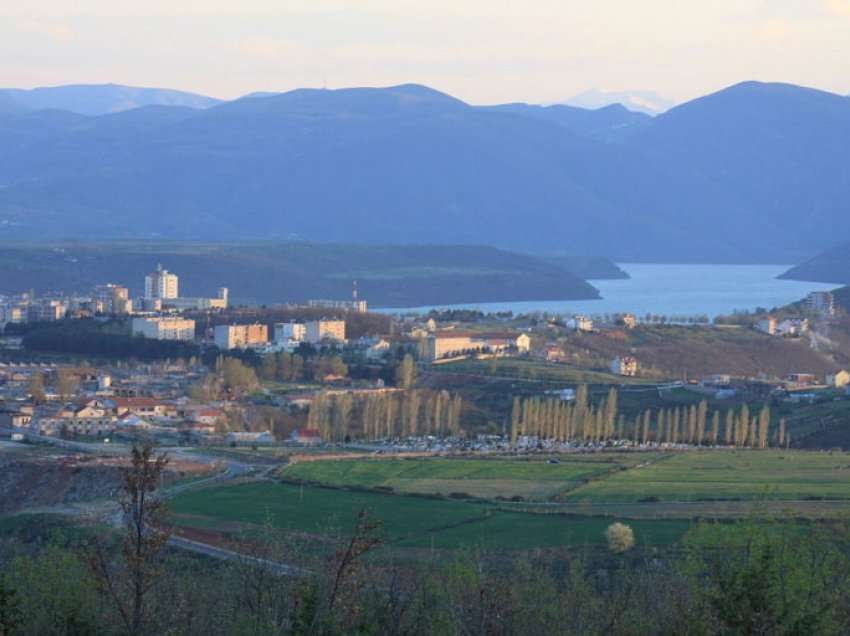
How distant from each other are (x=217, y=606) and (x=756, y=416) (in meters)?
22.0

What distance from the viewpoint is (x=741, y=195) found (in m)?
180

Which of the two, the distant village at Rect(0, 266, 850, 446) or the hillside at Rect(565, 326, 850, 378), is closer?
the distant village at Rect(0, 266, 850, 446)

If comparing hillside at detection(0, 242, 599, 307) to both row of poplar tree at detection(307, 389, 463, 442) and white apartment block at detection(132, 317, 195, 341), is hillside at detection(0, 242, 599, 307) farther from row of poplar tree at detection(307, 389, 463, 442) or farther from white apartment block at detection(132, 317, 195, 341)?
row of poplar tree at detection(307, 389, 463, 442)

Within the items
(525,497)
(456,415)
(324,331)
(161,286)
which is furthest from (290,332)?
(525,497)

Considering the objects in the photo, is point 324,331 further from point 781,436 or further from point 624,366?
point 781,436

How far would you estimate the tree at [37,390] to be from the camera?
3716 centimetres

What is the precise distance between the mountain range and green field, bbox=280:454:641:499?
111 m

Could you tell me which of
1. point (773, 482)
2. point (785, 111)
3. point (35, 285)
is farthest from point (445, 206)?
point (773, 482)

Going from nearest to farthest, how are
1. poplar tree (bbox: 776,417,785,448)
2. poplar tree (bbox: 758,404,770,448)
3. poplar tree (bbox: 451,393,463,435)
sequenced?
poplar tree (bbox: 758,404,770,448)
poplar tree (bbox: 776,417,785,448)
poplar tree (bbox: 451,393,463,435)

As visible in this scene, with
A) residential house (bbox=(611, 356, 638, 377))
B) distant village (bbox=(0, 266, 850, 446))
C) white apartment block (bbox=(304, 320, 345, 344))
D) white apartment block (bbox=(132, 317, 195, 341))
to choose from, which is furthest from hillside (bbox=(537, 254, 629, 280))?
residential house (bbox=(611, 356, 638, 377))

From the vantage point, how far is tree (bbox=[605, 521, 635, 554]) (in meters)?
19.2

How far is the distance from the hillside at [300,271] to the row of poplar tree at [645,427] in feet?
172

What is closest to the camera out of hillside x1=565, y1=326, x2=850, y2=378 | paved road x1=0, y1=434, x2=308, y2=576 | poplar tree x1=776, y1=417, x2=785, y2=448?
paved road x1=0, y1=434, x2=308, y2=576

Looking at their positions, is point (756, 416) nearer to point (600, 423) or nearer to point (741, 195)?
point (600, 423)
